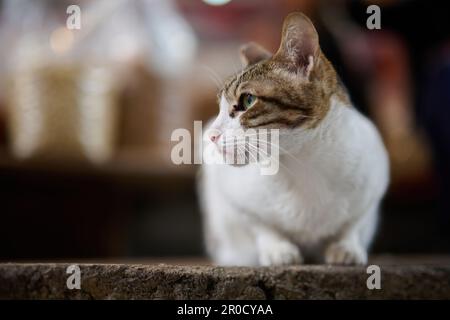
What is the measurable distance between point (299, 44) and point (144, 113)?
4.22 ft

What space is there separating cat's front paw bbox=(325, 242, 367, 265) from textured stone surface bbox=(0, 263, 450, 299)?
3.3 inches

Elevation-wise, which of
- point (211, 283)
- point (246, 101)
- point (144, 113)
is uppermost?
point (144, 113)

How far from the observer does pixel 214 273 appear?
2.35 feet

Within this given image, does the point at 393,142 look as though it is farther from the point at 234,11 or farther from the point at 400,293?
the point at 400,293

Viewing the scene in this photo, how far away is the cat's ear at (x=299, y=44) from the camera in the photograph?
26.8 inches

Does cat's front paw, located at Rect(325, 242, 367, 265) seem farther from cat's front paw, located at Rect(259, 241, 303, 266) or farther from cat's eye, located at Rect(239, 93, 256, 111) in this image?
cat's eye, located at Rect(239, 93, 256, 111)

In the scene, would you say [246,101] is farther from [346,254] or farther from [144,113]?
[144,113]

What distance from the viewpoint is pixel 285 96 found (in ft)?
2.39

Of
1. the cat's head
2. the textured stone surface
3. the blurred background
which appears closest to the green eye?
the cat's head

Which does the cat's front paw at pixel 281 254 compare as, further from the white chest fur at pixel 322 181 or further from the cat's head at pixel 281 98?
the cat's head at pixel 281 98

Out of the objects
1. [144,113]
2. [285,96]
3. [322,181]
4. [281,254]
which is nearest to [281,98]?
[285,96]

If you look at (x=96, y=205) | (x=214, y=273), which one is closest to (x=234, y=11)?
(x=96, y=205)

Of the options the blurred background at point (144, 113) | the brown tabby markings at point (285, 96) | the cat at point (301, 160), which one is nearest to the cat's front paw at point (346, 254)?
the cat at point (301, 160)

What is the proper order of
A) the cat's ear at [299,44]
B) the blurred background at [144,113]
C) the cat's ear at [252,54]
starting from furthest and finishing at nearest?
the blurred background at [144,113], the cat's ear at [252,54], the cat's ear at [299,44]
